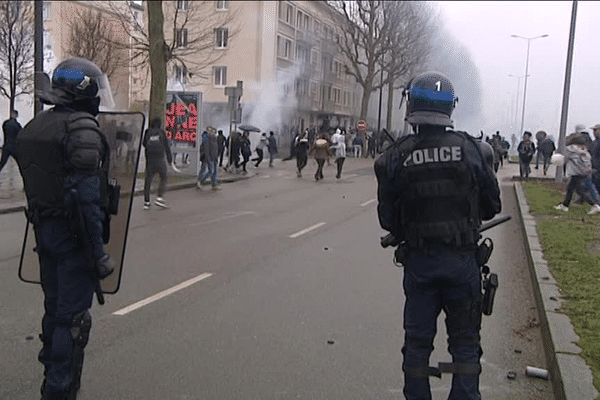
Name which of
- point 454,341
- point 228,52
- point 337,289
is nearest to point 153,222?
point 337,289

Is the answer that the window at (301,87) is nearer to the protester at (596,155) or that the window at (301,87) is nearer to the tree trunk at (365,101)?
the tree trunk at (365,101)

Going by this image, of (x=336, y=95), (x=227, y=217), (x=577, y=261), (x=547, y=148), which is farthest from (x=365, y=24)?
(x=577, y=261)

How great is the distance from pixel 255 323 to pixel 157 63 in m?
14.0

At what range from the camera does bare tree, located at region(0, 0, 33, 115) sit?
2498 centimetres

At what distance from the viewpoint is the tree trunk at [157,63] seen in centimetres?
1791

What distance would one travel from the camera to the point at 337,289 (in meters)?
6.51

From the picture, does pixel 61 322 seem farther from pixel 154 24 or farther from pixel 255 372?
pixel 154 24

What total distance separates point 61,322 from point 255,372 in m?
1.34

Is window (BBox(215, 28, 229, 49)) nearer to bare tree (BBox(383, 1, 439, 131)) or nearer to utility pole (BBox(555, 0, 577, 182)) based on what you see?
bare tree (BBox(383, 1, 439, 131))

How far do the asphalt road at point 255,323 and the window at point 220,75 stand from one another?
37.5 metres

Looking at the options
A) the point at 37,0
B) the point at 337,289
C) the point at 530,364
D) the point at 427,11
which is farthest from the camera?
the point at 427,11

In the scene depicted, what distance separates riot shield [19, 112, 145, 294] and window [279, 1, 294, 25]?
154 ft

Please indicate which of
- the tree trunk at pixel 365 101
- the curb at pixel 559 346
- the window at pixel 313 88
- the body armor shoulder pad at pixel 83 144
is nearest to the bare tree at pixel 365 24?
the tree trunk at pixel 365 101

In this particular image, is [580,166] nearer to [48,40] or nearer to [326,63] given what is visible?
[48,40]
